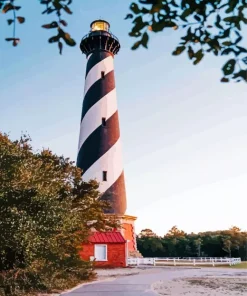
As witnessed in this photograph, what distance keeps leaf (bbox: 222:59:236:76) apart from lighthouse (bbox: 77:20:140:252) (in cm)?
2419

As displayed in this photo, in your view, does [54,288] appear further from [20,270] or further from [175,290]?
[175,290]

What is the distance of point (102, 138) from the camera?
2845 cm

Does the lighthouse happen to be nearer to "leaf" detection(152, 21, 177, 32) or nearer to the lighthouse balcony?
the lighthouse balcony

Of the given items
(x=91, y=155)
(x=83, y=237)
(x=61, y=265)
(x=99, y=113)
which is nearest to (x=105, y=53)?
(x=99, y=113)

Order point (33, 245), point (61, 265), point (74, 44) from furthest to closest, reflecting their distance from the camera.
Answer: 1. point (61, 265)
2. point (33, 245)
3. point (74, 44)

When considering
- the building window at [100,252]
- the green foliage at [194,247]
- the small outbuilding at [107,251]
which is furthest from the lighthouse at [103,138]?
the green foliage at [194,247]

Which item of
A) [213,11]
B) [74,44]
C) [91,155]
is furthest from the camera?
[91,155]

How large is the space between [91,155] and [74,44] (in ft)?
83.1

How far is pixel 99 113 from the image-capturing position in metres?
29.0

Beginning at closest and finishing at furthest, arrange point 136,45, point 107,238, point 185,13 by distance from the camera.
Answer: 1. point 185,13
2. point 136,45
3. point 107,238

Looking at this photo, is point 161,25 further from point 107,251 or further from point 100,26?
point 100,26

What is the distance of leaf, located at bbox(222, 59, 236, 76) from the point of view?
2.90m

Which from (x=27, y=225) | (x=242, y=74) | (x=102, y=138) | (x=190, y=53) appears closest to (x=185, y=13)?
(x=190, y=53)

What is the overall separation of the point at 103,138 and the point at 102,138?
0.09 metres
